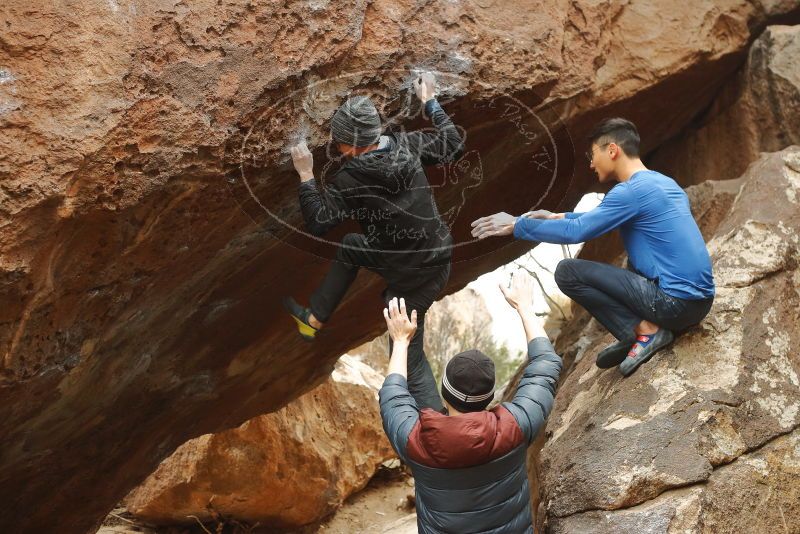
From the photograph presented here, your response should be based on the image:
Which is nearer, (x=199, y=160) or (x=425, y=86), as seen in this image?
(x=199, y=160)

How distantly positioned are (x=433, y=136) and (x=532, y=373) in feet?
4.59

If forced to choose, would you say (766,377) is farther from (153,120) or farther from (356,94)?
(153,120)

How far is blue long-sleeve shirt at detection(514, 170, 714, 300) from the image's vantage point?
4344 millimetres

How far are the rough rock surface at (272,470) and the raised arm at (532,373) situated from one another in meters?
5.57

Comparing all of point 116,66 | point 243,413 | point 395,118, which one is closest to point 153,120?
point 116,66

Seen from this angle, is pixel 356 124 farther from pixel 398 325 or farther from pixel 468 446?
pixel 468 446

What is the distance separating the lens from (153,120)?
13.7ft

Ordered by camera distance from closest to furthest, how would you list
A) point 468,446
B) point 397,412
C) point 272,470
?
point 468,446, point 397,412, point 272,470

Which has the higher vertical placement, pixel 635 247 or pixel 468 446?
pixel 635 247

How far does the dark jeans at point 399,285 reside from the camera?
15.3 feet

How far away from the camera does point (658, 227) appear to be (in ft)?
14.5

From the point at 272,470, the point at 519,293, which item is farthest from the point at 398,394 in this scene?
the point at 272,470

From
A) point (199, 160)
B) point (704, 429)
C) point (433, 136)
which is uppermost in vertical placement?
point (199, 160)

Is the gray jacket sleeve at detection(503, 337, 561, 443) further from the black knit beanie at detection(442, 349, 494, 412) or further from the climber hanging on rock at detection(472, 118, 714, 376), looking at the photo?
the climber hanging on rock at detection(472, 118, 714, 376)
